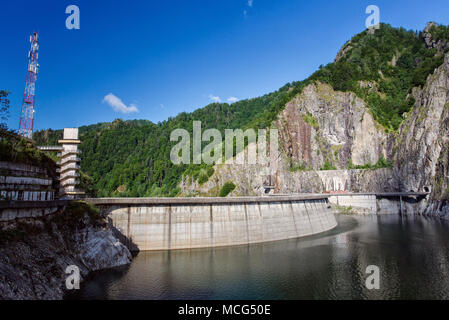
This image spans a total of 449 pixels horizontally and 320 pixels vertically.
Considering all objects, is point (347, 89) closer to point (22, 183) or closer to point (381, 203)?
point (381, 203)

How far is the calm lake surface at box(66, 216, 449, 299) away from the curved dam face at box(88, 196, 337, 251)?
1.99 metres

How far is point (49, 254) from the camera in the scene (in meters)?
27.8

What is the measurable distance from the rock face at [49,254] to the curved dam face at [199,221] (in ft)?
17.9

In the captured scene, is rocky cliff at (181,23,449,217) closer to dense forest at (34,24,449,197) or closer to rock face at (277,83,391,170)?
rock face at (277,83,391,170)

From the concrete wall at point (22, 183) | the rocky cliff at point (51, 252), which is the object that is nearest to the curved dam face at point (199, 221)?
the rocky cliff at point (51, 252)

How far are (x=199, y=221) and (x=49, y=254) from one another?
71.5ft

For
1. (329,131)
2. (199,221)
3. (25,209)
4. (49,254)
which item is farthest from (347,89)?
(49,254)

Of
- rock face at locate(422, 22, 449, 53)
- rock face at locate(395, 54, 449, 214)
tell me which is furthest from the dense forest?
rock face at locate(395, 54, 449, 214)

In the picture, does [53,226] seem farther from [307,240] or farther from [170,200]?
[307,240]

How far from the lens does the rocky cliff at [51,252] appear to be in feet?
74.0

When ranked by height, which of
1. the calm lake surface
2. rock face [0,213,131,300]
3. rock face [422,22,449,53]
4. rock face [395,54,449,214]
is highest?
rock face [422,22,449,53]

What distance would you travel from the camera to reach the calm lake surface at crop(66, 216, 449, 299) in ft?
89.7

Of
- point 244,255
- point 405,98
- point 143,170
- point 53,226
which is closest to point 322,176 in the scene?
point 405,98

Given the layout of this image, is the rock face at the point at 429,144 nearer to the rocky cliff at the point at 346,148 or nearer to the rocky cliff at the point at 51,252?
the rocky cliff at the point at 346,148
